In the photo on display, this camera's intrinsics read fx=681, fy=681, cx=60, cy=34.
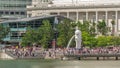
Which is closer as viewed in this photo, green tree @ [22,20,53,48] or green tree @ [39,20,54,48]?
green tree @ [39,20,54,48]

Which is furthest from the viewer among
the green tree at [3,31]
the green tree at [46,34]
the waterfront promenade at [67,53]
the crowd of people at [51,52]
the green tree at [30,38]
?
the green tree at [3,31]

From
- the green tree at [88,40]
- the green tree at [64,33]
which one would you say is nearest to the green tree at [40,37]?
the green tree at [64,33]

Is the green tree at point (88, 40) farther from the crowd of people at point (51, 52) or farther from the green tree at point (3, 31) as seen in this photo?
the crowd of people at point (51, 52)

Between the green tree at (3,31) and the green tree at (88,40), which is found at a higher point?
the green tree at (3,31)

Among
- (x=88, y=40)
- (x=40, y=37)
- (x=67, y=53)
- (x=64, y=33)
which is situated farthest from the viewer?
(x=88, y=40)

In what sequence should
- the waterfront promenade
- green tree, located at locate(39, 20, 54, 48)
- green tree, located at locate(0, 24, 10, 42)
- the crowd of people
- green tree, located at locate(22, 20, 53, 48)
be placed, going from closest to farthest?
the waterfront promenade < the crowd of people < green tree, located at locate(39, 20, 54, 48) < green tree, located at locate(22, 20, 53, 48) < green tree, located at locate(0, 24, 10, 42)

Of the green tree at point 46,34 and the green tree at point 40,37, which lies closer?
the green tree at point 46,34

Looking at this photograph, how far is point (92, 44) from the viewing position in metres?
180

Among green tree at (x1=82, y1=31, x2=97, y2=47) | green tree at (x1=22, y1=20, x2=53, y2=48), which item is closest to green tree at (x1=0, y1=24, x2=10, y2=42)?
green tree at (x1=22, y1=20, x2=53, y2=48)

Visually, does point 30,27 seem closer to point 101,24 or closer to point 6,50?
point 101,24

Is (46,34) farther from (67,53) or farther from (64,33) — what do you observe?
(67,53)

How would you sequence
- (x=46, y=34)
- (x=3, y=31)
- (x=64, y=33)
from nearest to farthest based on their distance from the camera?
1. (x=64, y=33)
2. (x=46, y=34)
3. (x=3, y=31)

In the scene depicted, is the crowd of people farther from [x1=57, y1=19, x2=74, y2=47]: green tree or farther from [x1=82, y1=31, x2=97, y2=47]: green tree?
[x1=82, y1=31, x2=97, y2=47]: green tree

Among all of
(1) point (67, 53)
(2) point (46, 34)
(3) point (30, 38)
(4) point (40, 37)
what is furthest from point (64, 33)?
(1) point (67, 53)
